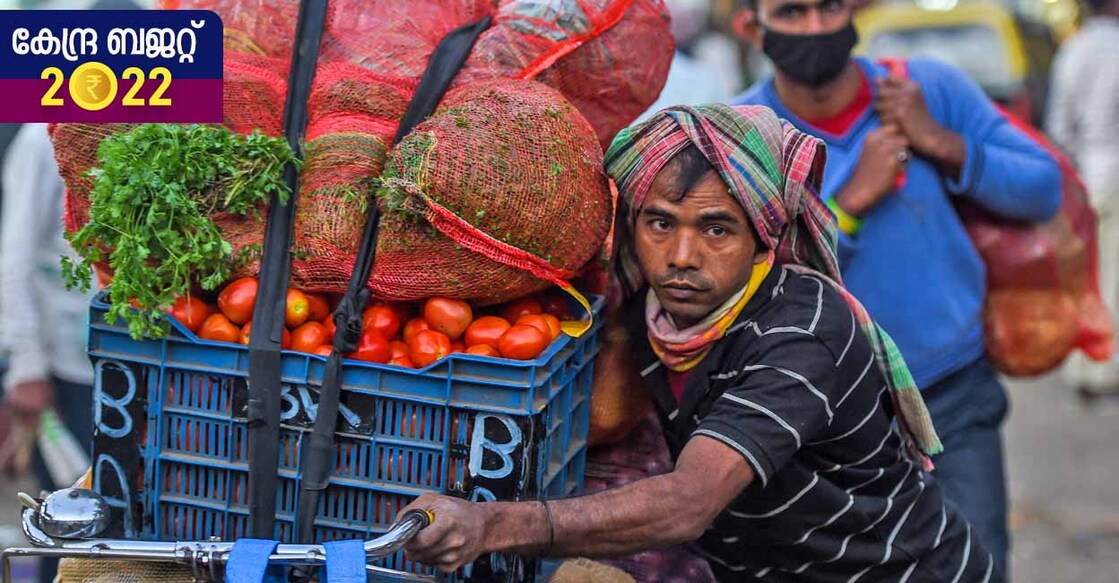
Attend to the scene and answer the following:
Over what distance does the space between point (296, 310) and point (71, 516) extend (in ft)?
1.84

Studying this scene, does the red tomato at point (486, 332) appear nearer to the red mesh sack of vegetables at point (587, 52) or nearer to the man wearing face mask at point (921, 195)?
the red mesh sack of vegetables at point (587, 52)

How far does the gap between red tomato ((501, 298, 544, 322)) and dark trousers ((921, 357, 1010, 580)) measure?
151 centimetres

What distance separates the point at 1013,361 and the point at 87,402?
129 inches

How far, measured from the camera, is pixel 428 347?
2619 mm

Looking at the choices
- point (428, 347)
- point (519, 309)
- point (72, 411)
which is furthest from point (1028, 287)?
point (72, 411)

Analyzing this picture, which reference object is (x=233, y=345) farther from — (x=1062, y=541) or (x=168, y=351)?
(x=1062, y=541)

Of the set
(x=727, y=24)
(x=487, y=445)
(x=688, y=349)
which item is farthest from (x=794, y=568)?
(x=727, y=24)

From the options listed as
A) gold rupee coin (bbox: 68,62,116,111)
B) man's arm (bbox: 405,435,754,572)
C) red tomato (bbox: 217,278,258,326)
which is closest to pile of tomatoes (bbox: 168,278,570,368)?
red tomato (bbox: 217,278,258,326)

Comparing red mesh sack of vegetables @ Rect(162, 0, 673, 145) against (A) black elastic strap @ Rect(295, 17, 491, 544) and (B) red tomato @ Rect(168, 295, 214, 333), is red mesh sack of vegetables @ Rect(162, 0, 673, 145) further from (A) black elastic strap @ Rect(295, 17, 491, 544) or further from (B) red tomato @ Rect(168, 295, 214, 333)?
(B) red tomato @ Rect(168, 295, 214, 333)

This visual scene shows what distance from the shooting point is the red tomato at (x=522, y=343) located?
260 cm

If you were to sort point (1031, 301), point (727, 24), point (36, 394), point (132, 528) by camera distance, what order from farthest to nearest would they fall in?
point (727, 24), point (36, 394), point (1031, 301), point (132, 528)

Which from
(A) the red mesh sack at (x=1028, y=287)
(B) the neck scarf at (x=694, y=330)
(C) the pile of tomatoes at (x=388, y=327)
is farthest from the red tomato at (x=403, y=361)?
(A) the red mesh sack at (x=1028, y=287)

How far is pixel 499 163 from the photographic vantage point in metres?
2.66

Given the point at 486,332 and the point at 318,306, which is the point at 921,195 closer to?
the point at 486,332
